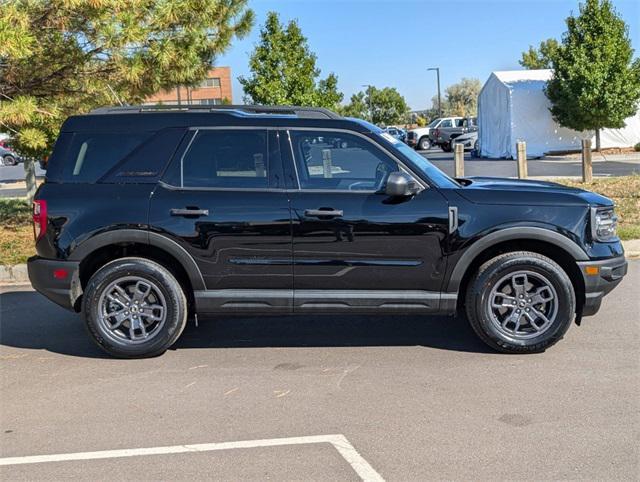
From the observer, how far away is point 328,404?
4.46 metres

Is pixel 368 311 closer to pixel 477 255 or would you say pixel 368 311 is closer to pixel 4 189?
pixel 477 255

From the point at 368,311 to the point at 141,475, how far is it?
232 cm

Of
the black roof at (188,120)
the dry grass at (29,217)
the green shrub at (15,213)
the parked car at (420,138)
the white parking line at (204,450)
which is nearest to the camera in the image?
the white parking line at (204,450)

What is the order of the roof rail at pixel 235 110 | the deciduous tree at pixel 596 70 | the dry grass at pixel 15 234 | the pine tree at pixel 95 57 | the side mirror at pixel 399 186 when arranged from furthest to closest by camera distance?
the deciduous tree at pixel 596 70 → the dry grass at pixel 15 234 → the pine tree at pixel 95 57 → the roof rail at pixel 235 110 → the side mirror at pixel 399 186

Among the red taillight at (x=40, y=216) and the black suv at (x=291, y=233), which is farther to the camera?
the red taillight at (x=40, y=216)

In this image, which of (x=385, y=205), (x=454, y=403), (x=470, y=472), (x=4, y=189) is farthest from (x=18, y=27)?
(x=4, y=189)

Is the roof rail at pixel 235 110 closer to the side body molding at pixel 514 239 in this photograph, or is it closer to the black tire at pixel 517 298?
the side body molding at pixel 514 239

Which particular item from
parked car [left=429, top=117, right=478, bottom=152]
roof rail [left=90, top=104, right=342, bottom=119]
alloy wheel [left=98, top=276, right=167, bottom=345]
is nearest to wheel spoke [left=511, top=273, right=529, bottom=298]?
roof rail [left=90, top=104, right=342, bottom=119]

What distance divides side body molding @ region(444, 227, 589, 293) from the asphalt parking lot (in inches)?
28.8

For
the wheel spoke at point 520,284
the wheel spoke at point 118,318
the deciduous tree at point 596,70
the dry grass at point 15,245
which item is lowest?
the wheel spoke at point 118,318

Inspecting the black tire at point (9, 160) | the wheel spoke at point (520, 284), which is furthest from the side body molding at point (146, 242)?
the black tire at point (9, 160)

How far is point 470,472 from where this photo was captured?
3508 mm

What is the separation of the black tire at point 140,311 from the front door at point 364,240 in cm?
97

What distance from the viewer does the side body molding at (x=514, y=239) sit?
5219 millimetres
